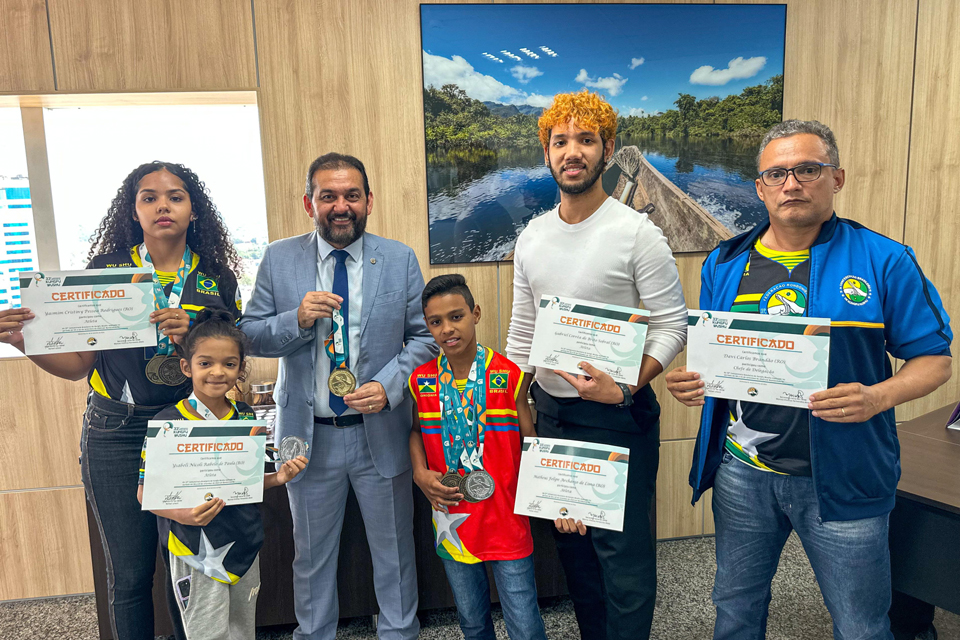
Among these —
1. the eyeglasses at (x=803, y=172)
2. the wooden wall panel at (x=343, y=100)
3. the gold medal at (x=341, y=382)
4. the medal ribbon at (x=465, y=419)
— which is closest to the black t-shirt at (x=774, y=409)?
the eyeglasses at (x=803, y=172)

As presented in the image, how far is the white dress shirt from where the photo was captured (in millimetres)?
1928

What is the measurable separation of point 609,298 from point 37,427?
2.97 metres

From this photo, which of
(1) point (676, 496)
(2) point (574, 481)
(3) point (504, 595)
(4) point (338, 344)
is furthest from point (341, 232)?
(1) point (676, 496)

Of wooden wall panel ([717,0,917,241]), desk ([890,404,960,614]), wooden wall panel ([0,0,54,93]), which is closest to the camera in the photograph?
desk ([890,404,960,614])

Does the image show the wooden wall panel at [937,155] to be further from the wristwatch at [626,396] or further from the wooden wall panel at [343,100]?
the wooden wall panel at [343,100]

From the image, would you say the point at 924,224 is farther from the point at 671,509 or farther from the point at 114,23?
the point at 114,23

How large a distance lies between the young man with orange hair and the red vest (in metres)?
0.09

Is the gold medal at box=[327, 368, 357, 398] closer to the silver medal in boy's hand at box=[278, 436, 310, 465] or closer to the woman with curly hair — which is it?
the silver medal in boy's hand at box=[278, 436, 310, 465]

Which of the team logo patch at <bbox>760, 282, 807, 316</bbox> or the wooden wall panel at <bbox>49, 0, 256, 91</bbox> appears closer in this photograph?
the team logo patch at <bbox>760, 282, 807, 316</bbox>

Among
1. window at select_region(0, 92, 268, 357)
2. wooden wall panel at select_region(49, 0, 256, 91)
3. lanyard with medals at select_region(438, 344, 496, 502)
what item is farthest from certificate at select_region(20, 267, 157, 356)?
wooden wall panel at select_region(49, 0, 256, 91)

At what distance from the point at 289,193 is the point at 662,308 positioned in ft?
6.57

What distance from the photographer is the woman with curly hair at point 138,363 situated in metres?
1.78

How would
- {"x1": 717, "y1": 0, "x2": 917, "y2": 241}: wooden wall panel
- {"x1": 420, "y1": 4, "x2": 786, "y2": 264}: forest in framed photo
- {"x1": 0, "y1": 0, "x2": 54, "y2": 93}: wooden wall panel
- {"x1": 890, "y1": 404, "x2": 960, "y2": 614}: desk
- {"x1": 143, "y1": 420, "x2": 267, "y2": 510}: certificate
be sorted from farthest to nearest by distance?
{"x1": 717, "y1": 0, "x2": 917, "y2": 241}: wooden wall panel, {"x1": 420, "y1": 4, "x2": 786, "y2": 264}: forest in framed photo, {"x1": 0, "y1": 0, "x2": 54, "y2": 93}: wooden wall panel, {"x1": 890, "y1": 404, "x2": 960, "y2": 614}: desk, {"x1": 143, "y1": 420, "x2": 267, "y2": 510}: certificate

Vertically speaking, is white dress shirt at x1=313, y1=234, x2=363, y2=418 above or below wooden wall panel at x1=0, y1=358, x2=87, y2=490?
above
